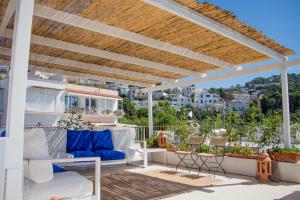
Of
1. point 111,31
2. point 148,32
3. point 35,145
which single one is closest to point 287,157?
point 148,32

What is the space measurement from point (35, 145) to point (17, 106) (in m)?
0.69

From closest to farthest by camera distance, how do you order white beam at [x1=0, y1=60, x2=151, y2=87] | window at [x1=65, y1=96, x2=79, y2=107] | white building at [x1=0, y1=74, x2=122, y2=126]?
white beam at [x1=0, y1=60, x2=151, y2=87], white building at [x1=0, y1=74, x2=122, y2=126], window at [x1=65, y1=96, x2=79, y2=107]

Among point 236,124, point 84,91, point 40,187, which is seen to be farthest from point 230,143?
point 84,91

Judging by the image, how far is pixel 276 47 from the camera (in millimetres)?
6105

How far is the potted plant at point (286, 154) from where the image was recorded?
5789mm

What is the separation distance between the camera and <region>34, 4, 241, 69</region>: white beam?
14.6 ft

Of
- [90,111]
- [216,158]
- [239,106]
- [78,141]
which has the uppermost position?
[239,106]

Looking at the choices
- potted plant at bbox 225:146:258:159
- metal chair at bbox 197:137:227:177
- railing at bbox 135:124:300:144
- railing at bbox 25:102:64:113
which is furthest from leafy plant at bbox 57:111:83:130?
railing at bbox 25:102:64:113

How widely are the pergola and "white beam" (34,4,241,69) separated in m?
0.02

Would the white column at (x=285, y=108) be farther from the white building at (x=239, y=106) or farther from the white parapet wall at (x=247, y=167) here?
the white building at (x=239, y=106)

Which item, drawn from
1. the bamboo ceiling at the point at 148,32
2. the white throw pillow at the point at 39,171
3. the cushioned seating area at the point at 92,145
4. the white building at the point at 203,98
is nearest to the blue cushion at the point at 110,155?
the cushioned seating area at the point at 92,145

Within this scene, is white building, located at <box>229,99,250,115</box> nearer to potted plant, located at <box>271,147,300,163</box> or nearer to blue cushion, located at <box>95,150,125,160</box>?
potted plant, located at <box>271,147,300,163</box>

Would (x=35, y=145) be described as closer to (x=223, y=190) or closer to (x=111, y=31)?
(x=111, y=31)

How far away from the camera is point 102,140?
7145 millimetres
